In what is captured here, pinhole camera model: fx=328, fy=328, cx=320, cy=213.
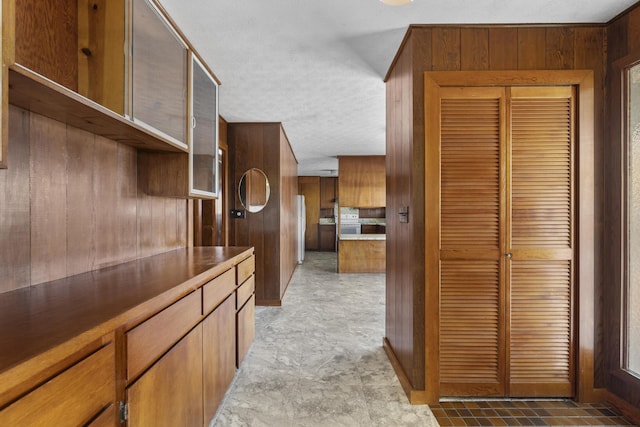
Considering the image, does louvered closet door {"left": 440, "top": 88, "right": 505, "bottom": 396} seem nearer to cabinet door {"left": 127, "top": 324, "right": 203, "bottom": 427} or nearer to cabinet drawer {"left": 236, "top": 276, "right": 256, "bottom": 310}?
cabinet drawer {"left": 236, "top": 276, "right": 256, "bottom": 310}

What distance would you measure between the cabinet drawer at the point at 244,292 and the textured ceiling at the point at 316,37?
68.2 inches

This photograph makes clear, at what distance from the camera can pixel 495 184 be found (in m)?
2.10

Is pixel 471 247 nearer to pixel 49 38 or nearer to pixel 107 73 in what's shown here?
pixel 107 73

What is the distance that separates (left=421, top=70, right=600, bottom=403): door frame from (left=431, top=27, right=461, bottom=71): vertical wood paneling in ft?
0.20

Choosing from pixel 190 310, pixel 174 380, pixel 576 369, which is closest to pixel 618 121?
pixel 576 369

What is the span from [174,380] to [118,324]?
0.54m

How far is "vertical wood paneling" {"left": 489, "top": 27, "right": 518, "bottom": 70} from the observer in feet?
6.88

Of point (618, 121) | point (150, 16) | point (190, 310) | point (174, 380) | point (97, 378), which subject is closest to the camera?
point (97, 378)

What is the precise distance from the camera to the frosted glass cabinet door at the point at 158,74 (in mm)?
1535

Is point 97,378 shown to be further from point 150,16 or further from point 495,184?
point 495,184

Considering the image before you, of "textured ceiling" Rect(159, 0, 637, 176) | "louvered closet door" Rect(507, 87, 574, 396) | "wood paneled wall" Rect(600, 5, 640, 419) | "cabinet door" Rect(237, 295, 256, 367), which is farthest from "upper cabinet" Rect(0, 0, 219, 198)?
"wood paneled wall" Rect(600, 5, 640, 419)

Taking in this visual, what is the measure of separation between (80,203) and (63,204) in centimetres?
10

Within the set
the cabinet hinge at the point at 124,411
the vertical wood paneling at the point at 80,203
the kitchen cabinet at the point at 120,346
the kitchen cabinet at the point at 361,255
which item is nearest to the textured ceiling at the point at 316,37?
the vertical wood paneling at the point at 80,203

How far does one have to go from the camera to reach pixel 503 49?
210 cm
